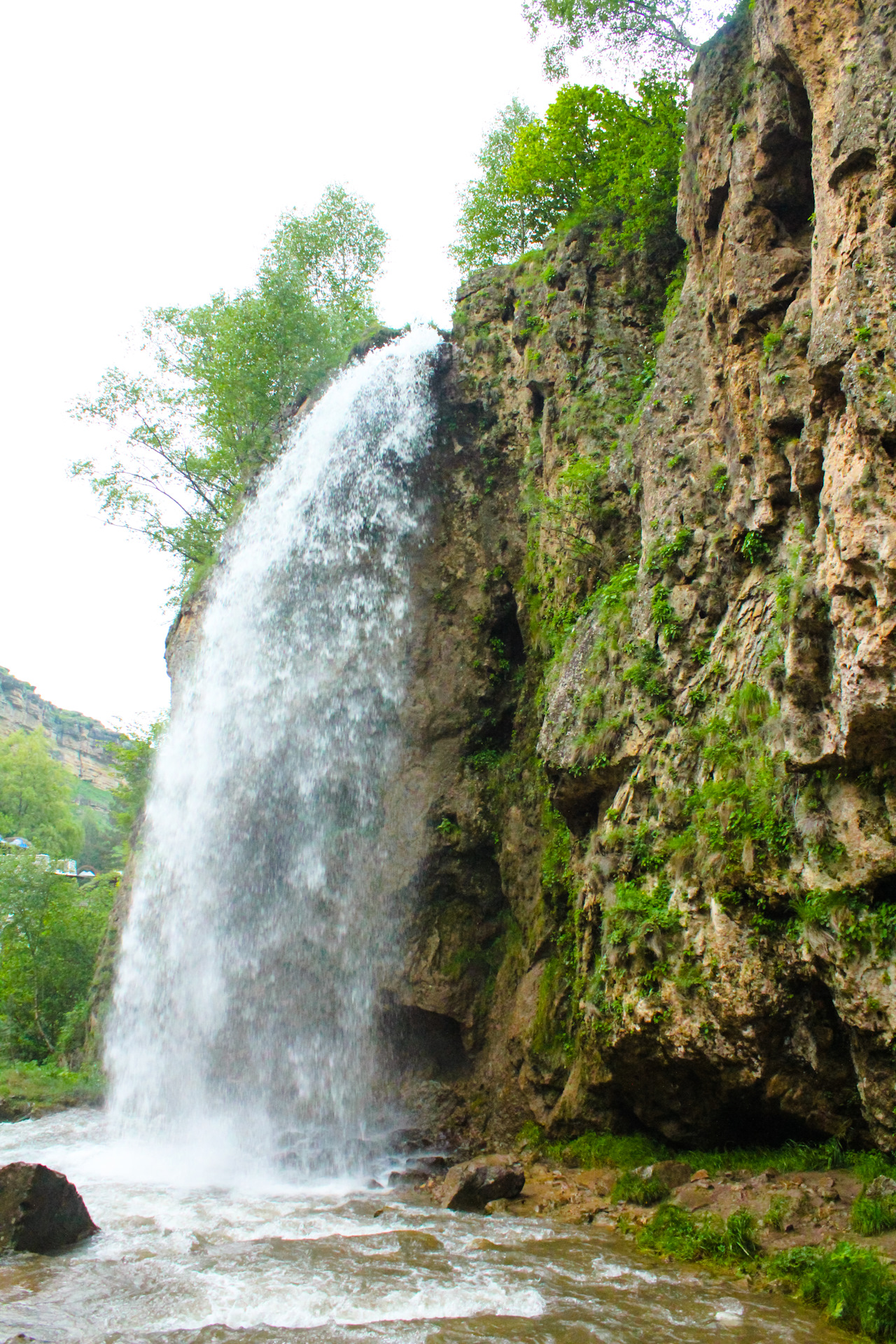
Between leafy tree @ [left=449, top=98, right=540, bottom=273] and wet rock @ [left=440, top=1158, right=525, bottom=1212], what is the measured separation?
19219 mm

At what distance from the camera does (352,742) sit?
593 inches

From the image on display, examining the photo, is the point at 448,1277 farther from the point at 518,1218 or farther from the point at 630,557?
the point at 630,557

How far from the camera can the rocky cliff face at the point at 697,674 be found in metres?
7.09

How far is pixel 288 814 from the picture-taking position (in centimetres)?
1481

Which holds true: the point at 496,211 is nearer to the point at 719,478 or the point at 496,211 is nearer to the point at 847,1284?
the point at 719,478

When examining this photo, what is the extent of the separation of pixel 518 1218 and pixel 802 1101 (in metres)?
3.23

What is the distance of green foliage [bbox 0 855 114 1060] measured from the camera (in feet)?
71.7

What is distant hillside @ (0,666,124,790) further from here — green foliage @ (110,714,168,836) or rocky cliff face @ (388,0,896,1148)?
rocky cliff face @ (388,0,896,1148)

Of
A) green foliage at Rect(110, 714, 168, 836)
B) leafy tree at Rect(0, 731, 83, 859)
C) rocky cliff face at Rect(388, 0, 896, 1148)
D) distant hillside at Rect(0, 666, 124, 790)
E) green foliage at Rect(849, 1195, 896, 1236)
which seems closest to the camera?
green foliage at Rect(849, 1195, 896, 1236)

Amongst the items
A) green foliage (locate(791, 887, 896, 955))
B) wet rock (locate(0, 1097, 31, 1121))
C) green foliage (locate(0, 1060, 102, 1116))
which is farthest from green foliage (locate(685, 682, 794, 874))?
green foliage (locate(0, 1060, 102, 1116))

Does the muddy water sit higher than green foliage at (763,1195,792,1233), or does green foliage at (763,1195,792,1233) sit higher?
green foliage at (763,1195,792,1233)

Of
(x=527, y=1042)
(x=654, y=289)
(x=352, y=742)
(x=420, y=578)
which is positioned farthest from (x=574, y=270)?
(x=527, y=1042)

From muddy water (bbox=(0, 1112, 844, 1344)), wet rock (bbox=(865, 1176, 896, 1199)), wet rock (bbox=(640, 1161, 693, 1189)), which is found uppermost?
wet rock (bbox=(865, 1176, 896, 1199))

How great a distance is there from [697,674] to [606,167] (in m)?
12.4
